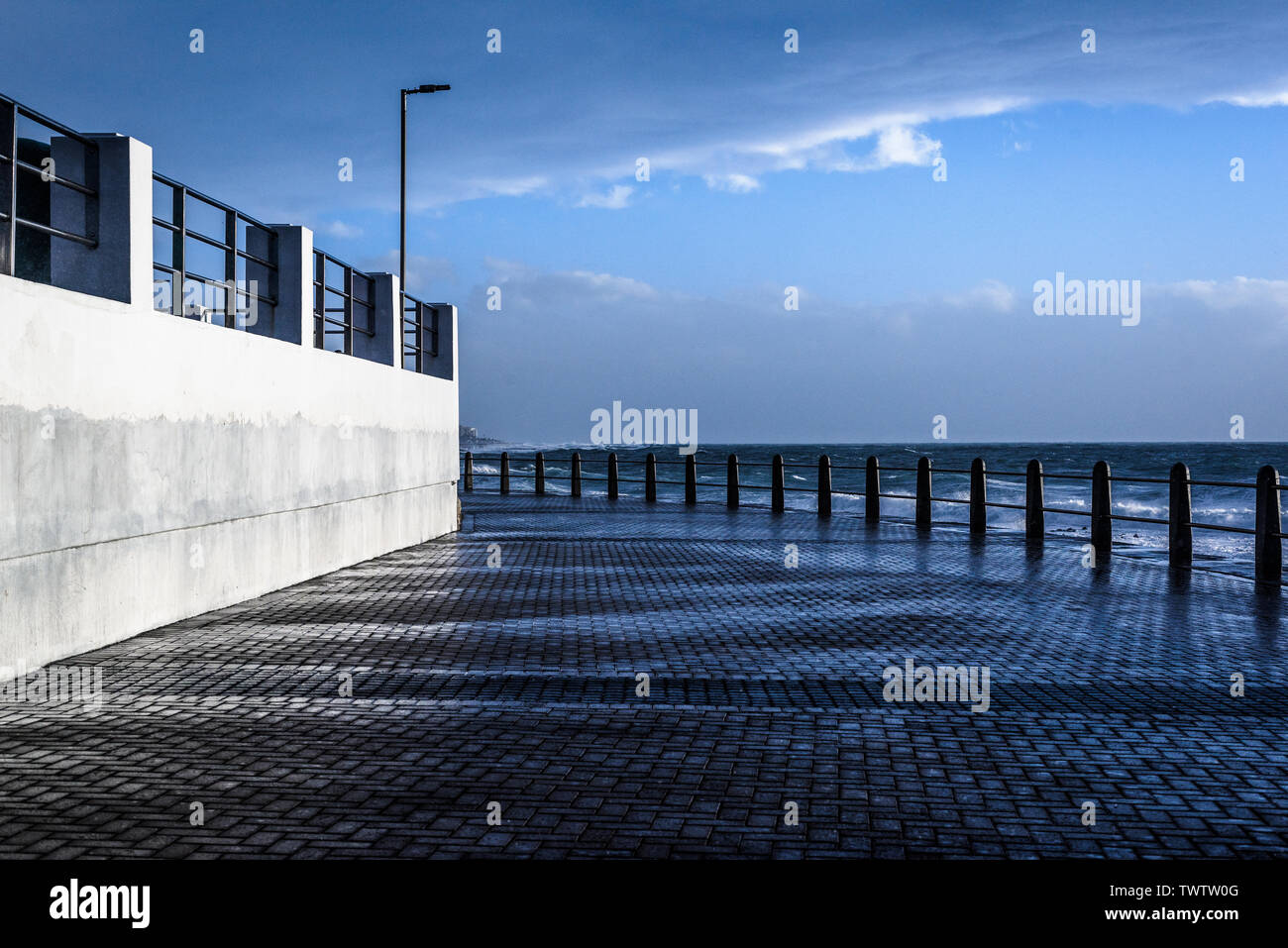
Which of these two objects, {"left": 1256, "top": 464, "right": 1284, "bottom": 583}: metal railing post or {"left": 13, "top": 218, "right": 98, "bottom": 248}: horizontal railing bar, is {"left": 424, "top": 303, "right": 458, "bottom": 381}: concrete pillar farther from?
{"left": 1256, "top": 464, "right": 1284, "bottom": 583}: metal railing post

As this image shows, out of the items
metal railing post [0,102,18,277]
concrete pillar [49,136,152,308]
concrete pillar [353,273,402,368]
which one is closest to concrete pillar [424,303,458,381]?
concrete pillar [353,273,402,368]

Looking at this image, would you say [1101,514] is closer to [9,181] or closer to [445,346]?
[445,346]

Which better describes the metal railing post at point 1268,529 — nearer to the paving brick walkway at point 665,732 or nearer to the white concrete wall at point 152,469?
the paving brick walkway at point 665,732

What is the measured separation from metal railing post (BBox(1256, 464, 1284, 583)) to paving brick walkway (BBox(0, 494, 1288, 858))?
1.12 metres

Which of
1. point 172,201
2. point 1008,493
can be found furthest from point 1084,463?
point 172,201

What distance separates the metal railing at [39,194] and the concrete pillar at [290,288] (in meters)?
2.75

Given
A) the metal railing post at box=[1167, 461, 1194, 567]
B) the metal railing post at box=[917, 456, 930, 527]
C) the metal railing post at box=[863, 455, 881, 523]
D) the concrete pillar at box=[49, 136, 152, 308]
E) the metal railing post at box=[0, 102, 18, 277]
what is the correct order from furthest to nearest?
the metal railing post at box=[863, 455, 881, 523]
the metal railing post at box=[917, 456, 930, 527]
the metal railing post at box=[1167, 461, 1194, 567]
the concrete pillar at box=[49, 136, 152, 308]
the metal railing post at box=[0, 102, 18, 277]

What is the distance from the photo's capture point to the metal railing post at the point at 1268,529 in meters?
12.9

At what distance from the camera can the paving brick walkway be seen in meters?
4.68

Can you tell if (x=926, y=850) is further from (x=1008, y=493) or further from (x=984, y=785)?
(x=1008, y=493)

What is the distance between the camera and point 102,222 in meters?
9.57

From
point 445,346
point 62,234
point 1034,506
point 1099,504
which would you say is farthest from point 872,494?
point 62,234

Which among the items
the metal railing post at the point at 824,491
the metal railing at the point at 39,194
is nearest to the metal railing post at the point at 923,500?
the metal railing post at the point at 824,491
